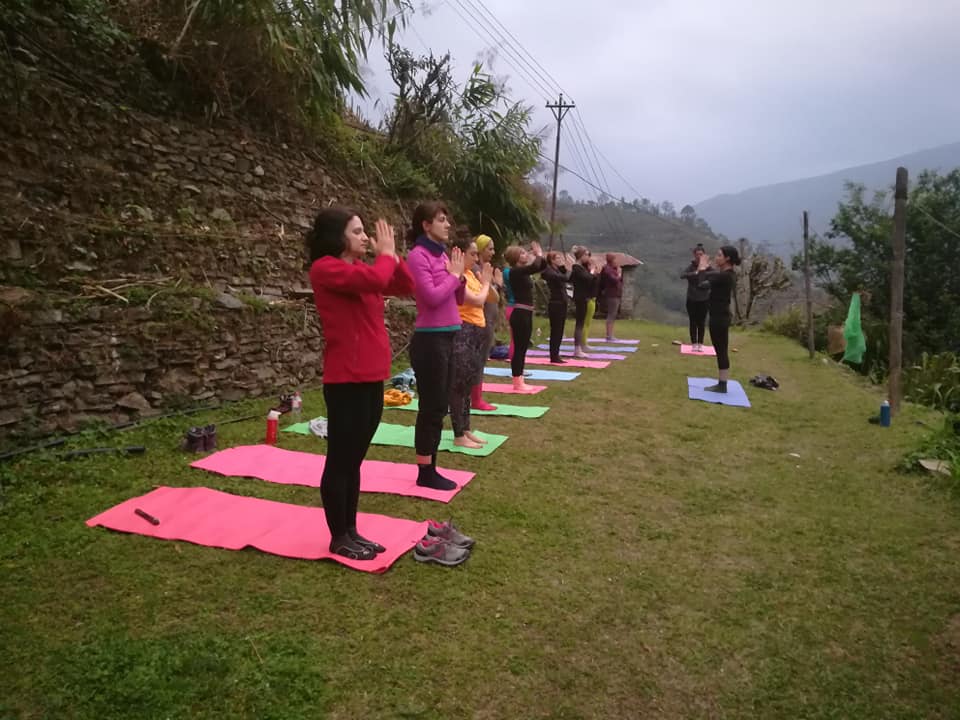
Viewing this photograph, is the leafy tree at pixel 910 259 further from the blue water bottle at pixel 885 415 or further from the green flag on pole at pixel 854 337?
the blue water bottle at pixel 885 415

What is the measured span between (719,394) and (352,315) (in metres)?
5.23

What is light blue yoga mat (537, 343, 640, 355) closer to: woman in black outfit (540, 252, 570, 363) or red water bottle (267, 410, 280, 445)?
woman in black outfit (540, 252, 570, 363)

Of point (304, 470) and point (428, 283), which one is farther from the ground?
point (428, 283)

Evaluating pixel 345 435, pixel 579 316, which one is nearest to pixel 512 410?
pixel 345 435

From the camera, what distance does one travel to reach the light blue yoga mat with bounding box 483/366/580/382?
7597 millimetres

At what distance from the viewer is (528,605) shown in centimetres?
234

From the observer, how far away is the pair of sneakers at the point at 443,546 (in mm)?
2607

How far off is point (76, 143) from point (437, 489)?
376 centimetres

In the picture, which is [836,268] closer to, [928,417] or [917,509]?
[928,417]

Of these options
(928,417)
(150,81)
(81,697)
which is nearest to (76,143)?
(150,81)

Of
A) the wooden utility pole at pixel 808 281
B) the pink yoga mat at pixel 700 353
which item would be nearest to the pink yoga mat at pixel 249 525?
the pink yoga mat at pixel 700 353

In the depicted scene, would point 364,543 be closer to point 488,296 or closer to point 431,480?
point 431,480

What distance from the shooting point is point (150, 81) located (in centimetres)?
532

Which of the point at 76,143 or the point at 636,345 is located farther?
the point at 636,345
